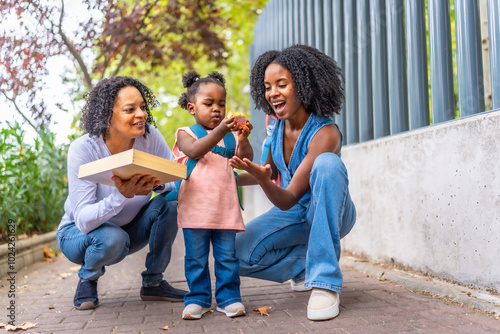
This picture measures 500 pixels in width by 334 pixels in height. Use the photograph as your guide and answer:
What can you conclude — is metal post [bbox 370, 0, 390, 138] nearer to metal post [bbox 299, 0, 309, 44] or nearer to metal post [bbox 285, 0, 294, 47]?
metal post [bbox 299, 0, 309, 44]

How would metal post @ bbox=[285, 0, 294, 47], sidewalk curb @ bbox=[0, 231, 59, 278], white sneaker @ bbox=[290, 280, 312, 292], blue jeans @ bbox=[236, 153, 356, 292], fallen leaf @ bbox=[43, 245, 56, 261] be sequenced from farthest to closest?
metal post @ bbox=[285, 0, 294, 47], fallen leaf @ bbox=[43, 245, 56, 261], sidewalk curb @ bbox=[0, 231, 59, 278], white sneaker @ bbox=[290, 280, 312, 292], blue jeans @ bbox=[236, 153, 356, 292]

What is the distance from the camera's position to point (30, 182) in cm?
518

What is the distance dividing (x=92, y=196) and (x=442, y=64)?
7.88 ft

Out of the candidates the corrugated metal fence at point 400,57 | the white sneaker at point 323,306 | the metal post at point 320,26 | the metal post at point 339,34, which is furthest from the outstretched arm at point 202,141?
the metal post at point 320,26

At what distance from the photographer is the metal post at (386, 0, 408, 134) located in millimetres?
3541

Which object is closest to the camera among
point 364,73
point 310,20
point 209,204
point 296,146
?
point 209,204

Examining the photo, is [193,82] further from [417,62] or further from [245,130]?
[417,62]

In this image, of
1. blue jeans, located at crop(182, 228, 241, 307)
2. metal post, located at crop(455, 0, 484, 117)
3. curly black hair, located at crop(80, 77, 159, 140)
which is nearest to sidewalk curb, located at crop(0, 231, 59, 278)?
curly black hair, located at crop(80, 77, 159, 140)

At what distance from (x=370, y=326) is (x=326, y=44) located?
3.45 metres

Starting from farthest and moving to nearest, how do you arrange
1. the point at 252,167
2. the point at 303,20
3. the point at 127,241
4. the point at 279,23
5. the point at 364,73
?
the point at 279,23 < the point at 303,20 < the point at 364,73 < the point at 127,241 < the point at 252,167

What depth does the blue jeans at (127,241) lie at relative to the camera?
8.95ft

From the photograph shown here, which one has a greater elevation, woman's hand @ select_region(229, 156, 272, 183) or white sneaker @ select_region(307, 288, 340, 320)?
woman's hand @ select_region(229, 156, 272, 183)

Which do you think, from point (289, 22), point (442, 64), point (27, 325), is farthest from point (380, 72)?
point (27, 325)

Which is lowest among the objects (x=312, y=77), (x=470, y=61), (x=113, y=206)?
(x=113, y=206)
